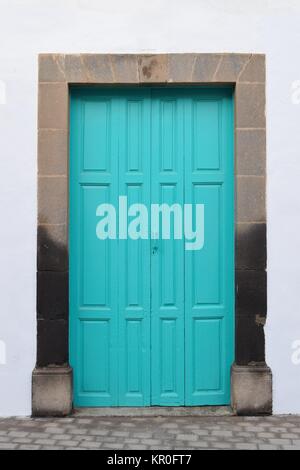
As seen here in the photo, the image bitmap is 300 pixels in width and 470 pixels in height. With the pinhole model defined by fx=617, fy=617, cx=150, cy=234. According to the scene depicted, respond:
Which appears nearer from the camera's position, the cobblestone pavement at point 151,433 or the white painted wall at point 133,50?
the cobblestone pavement at point 151,433

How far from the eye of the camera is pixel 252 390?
17.5 ft

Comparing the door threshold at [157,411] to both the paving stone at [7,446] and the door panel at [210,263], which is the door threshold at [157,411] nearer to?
the door panel at [210,263]

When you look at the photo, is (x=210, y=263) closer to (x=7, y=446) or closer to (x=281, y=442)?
(x=281, y=442)

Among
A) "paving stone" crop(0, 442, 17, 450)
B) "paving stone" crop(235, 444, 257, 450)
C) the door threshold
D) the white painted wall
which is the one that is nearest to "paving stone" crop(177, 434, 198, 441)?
"paving stone" crop(235, 444, 257, 450)

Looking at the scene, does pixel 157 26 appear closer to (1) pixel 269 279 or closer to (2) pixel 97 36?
(2) pixel 97 36

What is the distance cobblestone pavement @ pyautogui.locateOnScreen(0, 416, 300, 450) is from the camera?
463 centimetres

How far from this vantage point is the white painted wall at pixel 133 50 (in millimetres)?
5387

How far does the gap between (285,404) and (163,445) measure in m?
1.33

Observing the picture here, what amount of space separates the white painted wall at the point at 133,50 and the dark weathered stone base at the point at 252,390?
0.10 m

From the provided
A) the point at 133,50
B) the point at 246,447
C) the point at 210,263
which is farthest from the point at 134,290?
the point at 133,50

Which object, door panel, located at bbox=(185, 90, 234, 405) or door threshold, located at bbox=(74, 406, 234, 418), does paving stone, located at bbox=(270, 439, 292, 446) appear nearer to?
door threshold, located at bbox=(74, 406, 234, 418)

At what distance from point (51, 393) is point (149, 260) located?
144 cm

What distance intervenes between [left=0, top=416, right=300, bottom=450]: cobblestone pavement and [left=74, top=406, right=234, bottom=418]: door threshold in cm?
9

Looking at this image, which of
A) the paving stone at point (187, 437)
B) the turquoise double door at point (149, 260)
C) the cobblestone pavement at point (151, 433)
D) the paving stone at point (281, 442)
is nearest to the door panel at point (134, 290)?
the turquoise double door at point (149, 260)
